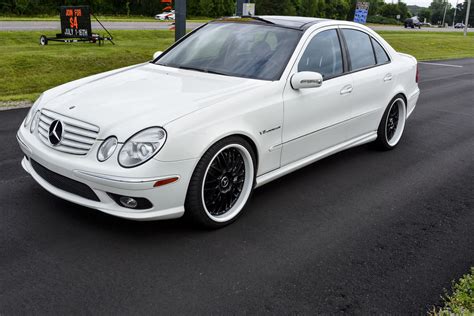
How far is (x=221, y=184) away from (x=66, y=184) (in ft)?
3.81

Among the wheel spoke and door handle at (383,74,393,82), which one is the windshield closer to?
the wheel spoke

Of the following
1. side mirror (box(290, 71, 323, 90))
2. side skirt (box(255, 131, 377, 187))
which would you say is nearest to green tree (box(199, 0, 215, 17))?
side skirt (box(255, 131, 377, 187))

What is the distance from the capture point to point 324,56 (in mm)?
4871

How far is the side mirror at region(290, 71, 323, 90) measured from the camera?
4254 mm

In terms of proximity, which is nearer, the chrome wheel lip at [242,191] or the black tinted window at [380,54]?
the chrome wheel lip at [242,191]

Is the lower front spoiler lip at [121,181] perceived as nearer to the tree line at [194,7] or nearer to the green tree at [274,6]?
the tree line at [194,7]

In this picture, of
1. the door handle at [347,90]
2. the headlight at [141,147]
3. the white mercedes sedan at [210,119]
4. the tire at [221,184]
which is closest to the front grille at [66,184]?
the white mercedes sedan at [210,119]

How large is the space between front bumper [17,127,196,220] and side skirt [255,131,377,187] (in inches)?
37.1

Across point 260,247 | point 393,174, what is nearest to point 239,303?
point 260,247

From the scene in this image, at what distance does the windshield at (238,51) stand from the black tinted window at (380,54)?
1.47 m

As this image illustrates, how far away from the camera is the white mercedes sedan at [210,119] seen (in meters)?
3.42

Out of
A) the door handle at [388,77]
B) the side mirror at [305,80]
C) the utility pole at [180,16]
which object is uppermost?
the utility pole at [180,16]

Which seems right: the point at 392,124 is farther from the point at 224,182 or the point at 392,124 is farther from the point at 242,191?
the point at 224,182

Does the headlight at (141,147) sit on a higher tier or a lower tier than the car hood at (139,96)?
lower
